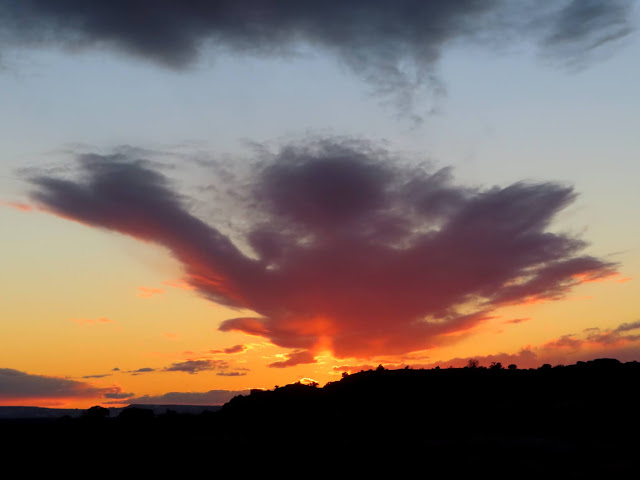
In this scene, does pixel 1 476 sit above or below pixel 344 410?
below

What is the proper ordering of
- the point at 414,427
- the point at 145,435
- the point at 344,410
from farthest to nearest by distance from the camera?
the point at 344,410 < the point at 414,427 < the point at 145,435

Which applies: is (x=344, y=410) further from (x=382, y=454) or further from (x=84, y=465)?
(x=84, y=465)

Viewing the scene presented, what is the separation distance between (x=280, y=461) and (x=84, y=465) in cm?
1513

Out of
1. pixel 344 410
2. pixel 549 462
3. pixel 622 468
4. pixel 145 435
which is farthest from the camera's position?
pixel 344 410

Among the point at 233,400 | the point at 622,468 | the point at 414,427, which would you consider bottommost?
the point at 622,468

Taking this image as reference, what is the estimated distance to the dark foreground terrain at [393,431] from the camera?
4441 cm

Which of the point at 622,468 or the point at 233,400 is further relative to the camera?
the point at 233,400

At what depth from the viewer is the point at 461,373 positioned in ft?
235

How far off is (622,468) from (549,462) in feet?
16.9

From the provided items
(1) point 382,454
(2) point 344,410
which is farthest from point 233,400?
(1) point 382,454

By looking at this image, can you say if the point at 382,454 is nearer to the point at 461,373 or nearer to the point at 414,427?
the point at 414,427

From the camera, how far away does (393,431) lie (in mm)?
55562

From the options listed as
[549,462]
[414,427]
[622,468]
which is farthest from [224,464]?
[622,468]

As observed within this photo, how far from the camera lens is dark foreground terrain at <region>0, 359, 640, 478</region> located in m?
44.4
